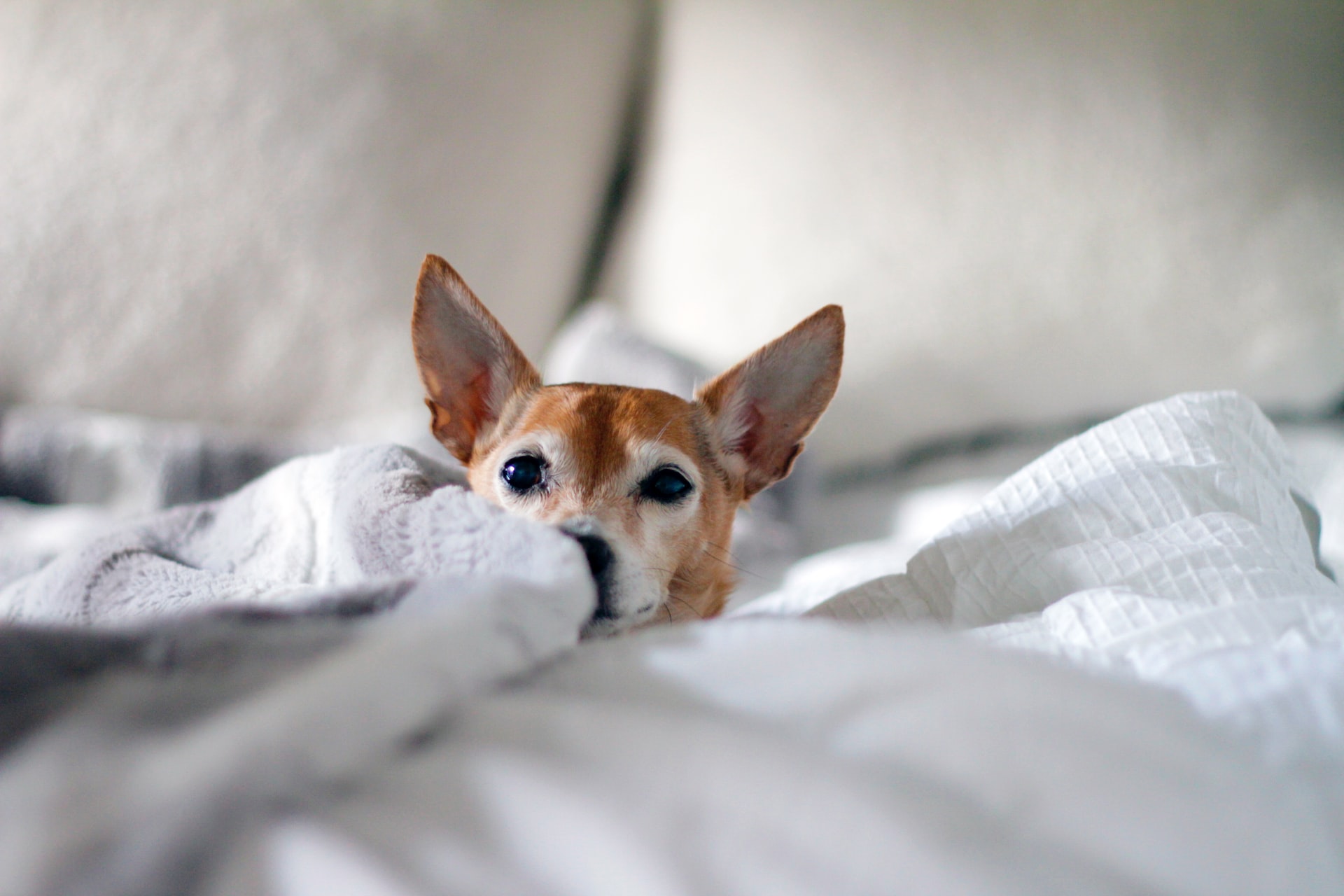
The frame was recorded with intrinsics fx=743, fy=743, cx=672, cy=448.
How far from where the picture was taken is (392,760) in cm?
34

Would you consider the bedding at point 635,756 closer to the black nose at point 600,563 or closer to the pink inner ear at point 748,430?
the black nose at point 600,563

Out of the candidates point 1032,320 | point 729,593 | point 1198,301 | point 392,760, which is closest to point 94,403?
point 729,593

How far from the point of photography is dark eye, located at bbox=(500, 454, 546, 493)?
2.90 feet

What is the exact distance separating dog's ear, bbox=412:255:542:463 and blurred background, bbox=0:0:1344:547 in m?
0.37

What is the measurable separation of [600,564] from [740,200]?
3.25ft

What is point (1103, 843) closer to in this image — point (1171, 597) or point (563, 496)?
point (1171, 597)

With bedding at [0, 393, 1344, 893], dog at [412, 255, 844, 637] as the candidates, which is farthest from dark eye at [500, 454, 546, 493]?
bedding at [0, 393, 1344, 893]

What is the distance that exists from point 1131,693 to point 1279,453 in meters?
0.58

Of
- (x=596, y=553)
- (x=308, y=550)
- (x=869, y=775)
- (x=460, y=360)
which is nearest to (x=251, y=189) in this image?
(x=460, y=360)

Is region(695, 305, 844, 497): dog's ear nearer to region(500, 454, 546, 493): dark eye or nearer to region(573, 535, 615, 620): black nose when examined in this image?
region(500, 454, 546, 493): dark eye

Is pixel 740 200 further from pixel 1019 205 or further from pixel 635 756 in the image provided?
pixel 635 756

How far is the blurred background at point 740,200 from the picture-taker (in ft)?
3.96

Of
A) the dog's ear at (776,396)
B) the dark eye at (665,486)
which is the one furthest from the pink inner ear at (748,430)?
the dark eye at (665,486)

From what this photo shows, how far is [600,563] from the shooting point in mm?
688
